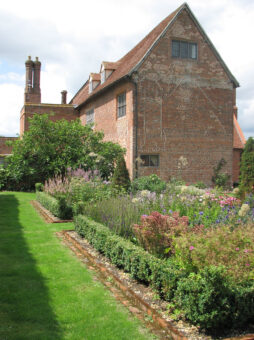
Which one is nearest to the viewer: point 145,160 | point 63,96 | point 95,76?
point 145,160

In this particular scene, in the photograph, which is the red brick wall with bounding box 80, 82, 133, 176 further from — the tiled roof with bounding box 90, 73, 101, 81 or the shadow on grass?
the shadow on grass

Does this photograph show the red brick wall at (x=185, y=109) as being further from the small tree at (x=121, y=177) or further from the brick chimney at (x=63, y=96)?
the brick chimney at (x=63, y=96)

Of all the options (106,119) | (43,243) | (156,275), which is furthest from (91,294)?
(106,119)

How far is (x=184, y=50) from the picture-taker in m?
19.8

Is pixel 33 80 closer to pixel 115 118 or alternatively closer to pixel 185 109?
pixel 115 118

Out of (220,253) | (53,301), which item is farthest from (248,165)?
(53,301)

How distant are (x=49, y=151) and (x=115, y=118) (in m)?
4.44

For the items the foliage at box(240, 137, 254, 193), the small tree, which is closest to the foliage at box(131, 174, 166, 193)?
the small tree

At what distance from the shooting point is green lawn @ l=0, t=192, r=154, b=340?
385 cm

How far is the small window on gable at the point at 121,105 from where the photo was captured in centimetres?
1984

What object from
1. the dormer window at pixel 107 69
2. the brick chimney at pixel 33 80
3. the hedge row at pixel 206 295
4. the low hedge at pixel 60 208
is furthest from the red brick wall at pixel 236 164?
the hedge row at pixel 206 295

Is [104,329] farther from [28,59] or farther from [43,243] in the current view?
[28,59]

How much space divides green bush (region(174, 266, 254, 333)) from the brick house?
13.8 metres

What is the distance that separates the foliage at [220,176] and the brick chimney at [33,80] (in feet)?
67.6
